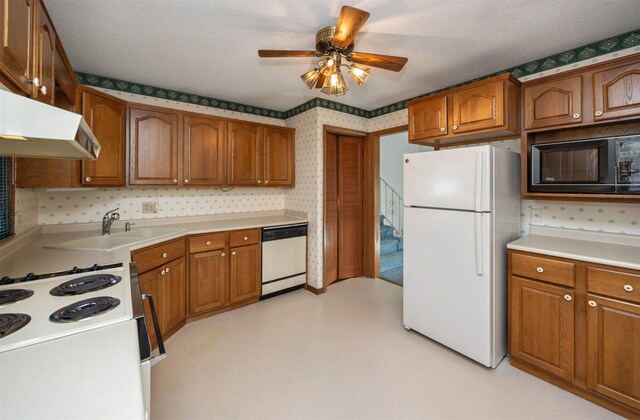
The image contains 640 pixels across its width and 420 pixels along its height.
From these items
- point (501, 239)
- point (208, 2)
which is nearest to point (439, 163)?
point (501, 239)

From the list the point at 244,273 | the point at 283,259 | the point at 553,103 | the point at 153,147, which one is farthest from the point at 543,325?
the point at 153,147

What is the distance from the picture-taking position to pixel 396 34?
2.01 metres

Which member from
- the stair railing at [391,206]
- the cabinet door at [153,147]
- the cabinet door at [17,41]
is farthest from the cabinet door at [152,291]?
the stair railing at [391,206]

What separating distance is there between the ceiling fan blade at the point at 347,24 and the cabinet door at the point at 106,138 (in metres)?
1.94

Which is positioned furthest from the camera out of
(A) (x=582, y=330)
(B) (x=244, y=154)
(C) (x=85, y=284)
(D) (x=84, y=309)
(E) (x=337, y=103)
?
(E) (x=337, y=103)

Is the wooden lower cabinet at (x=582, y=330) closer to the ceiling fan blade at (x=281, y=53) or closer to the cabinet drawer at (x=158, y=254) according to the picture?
the ceiling fan blade at (x=281, y=53)

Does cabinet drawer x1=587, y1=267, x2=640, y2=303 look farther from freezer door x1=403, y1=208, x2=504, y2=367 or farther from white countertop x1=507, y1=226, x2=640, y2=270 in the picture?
freezer door x1=403, y1=208, x2=504, y2=367

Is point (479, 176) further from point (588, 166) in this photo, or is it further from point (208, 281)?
point (208, 281)

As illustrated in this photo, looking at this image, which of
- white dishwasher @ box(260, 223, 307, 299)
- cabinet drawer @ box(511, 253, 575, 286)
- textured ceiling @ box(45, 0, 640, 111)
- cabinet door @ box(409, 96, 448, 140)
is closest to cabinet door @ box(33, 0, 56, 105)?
textured ceiling @ box(45, 0, 640, 111)

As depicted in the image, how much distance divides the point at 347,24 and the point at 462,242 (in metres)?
1.65

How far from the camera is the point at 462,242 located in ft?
6.99

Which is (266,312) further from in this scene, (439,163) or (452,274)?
(439,163)

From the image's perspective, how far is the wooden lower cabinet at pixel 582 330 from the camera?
1602 mm

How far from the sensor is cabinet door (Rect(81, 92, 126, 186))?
2248mm
